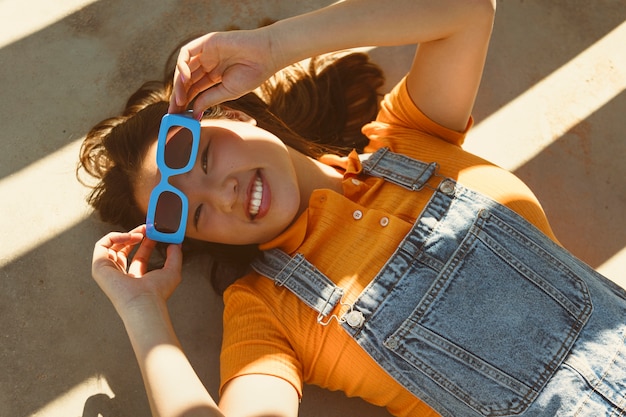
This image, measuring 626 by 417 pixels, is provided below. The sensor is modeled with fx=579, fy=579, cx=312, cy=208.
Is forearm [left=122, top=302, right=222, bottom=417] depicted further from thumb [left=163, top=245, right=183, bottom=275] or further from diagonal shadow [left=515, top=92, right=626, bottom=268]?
diagonal shadow [left=515, top=92, right=626, bottom=268]

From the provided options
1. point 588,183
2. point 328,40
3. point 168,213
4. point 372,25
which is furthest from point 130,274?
point 588,183

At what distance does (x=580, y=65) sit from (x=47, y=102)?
2189mm

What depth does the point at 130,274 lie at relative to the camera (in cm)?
179

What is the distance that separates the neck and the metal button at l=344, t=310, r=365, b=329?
417 millimetres

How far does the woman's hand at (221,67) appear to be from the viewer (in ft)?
5.69

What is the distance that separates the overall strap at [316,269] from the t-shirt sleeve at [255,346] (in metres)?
0.10

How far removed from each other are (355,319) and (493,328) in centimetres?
39

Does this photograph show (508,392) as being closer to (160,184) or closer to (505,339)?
(505,339)

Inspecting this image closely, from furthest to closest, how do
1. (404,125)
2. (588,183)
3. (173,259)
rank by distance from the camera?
(588,183) → (404,125) → (173,259)

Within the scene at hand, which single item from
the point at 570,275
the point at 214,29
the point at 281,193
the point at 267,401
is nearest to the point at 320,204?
the point at 281,193

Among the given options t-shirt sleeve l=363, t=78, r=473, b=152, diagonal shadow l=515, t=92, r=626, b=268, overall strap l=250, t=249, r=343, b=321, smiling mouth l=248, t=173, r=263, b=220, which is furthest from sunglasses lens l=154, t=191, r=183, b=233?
diagonal shadow l=515, t=92, r=626, b=268

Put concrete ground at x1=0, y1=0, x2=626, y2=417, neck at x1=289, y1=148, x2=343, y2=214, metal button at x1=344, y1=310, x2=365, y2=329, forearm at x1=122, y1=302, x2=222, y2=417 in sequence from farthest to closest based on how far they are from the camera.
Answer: concrete ground at x1=0, y1=0, x2=626, y2=417
neck at x1=289, y1=148, x2=343, y2=214
metal button at x1=344, y1=310, x2=365, y2=329
forearm at x1=122, y1=302, x2=222, y2=417

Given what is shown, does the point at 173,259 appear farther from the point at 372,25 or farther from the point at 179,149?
the point at 372,25

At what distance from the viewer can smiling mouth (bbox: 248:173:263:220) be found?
68.7 inches
